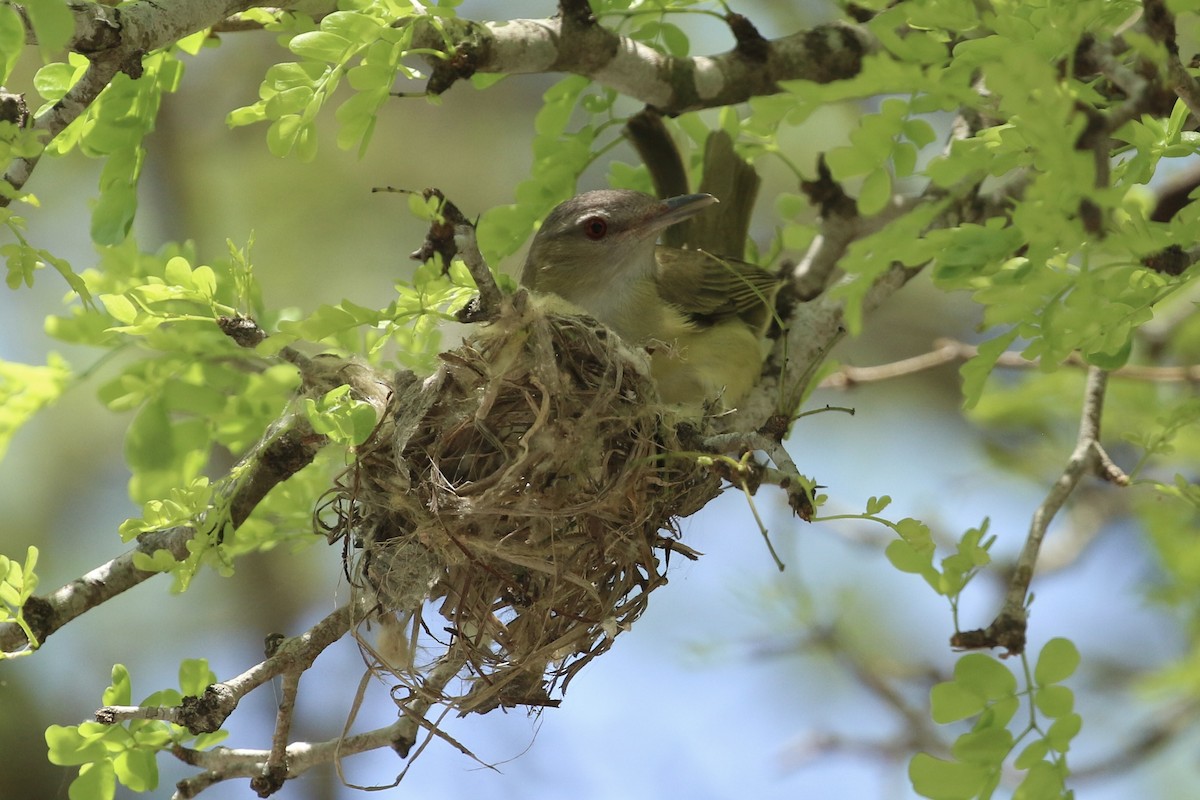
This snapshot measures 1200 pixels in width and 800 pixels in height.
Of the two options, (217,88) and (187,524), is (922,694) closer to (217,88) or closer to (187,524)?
(187,524)

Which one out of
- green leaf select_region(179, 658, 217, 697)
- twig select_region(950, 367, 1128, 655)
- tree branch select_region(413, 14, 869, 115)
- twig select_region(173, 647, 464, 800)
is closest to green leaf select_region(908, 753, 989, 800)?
twig select_region(950, 367, 1128, 655)

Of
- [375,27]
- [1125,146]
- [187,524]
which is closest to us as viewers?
[375,27]

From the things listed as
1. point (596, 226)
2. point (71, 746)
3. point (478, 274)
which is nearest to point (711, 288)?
point (596, 226)

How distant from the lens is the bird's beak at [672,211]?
4.50 meters

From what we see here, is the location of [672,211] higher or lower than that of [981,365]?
lower

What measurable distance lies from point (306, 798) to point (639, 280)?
454 centimetres

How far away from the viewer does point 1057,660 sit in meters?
2.84

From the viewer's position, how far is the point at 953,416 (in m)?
8.85

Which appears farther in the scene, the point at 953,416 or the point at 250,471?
the point at 953,416

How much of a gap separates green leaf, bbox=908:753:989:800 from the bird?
6.51ft

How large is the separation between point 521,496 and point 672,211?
5.22ft

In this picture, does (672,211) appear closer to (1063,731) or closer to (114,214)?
(114,214)

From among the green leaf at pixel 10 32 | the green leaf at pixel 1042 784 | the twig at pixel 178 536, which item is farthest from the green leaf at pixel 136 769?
the green leaf at pixel 1042 784

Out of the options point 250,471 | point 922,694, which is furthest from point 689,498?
point 922,694
